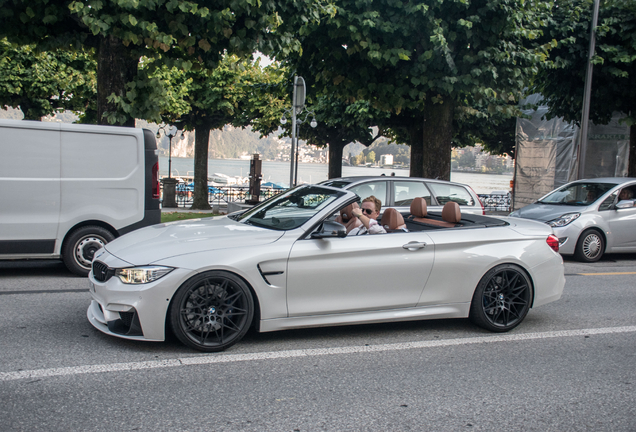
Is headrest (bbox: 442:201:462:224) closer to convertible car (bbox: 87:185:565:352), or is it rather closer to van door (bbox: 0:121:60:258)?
convertible car (bbox: 87:185:565:352)

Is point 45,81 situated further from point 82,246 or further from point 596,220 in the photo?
point 596,220

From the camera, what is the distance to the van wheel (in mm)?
7836

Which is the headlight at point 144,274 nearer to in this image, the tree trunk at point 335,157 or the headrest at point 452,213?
the headrest at point 452,213

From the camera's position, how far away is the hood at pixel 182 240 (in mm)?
4586

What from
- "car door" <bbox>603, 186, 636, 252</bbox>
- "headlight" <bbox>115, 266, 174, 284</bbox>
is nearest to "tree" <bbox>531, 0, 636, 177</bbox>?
"car door" <bbox>603, 186, 636, 252</bbox>

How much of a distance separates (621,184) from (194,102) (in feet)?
60.2

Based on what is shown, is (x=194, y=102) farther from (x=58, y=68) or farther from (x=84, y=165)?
(x=84, y=165)

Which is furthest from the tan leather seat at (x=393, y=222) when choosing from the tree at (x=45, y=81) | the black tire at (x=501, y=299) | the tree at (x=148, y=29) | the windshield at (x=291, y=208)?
the tree at (x=45, y=81)

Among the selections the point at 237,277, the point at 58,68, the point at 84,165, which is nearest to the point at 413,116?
the point at 84,165

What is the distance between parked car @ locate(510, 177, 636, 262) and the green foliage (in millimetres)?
4170

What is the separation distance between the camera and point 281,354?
470 centimetres

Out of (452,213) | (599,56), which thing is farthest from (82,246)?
(599,56)

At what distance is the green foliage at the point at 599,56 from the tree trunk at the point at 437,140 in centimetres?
279

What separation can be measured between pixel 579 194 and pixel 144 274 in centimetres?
989
